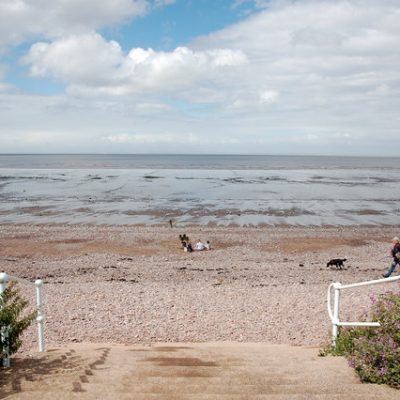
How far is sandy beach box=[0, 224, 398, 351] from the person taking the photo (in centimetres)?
967

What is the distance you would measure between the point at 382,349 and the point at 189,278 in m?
11.8

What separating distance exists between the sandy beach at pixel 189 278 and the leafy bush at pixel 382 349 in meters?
3.79

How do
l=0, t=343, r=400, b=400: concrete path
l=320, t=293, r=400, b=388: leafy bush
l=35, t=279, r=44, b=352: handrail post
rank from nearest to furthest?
l=0, t=343, r=400, b=400: concrete path < l=320, t=293, r=400, b=388: leafy bush < l=35, t=279, r=44, b=352: handrail post

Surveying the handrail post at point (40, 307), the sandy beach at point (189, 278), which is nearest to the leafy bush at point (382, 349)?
the sandy beach at point (189, 278)

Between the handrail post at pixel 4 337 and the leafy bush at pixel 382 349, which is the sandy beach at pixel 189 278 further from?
the leafy bush at pixel 382 349

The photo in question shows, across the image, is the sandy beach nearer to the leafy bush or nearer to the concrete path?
the concrete path

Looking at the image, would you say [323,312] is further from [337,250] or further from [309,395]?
[337,250]

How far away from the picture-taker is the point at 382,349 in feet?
15.6

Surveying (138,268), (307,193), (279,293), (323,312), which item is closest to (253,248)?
Answer: (138,268)

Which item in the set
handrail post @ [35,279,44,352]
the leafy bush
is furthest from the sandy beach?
the leafy bush

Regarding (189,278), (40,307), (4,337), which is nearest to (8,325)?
(4,337)

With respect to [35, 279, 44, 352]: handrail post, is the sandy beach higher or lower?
lower

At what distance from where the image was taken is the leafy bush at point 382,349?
4.52m

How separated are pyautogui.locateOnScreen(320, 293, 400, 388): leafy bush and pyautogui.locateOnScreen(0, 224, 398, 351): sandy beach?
3789 mm
